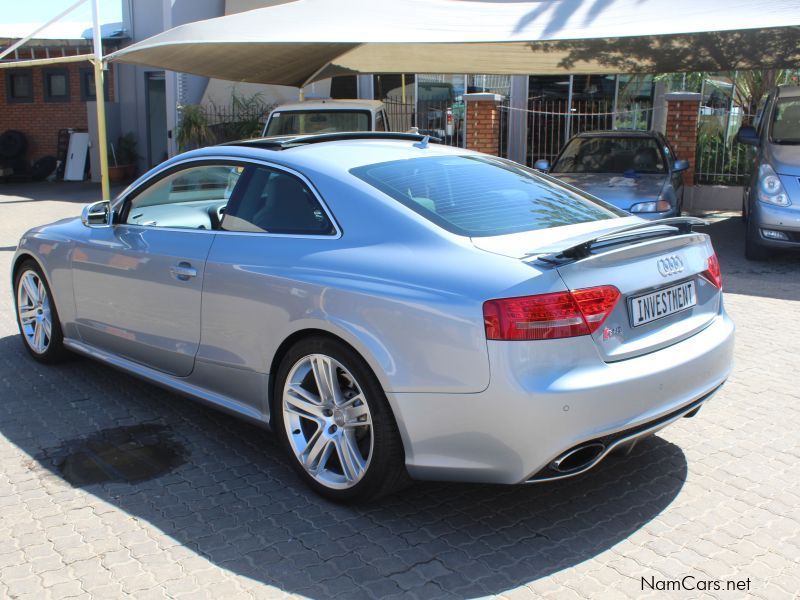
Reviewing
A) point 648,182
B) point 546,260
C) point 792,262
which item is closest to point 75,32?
point 648,182

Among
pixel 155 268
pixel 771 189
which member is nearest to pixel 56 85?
pixel 771 189

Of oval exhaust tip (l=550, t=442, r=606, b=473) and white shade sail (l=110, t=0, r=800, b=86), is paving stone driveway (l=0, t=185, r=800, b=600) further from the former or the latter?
white shade sail (l=110, t=0, r=800, b=86)

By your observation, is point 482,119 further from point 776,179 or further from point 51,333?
point 51,333

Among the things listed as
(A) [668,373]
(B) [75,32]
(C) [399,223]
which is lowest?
(A) [668,373]

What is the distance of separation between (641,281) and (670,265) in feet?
0.92

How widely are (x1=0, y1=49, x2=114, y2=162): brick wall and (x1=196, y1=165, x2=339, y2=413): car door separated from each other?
21.9 m

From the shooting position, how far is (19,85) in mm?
24500

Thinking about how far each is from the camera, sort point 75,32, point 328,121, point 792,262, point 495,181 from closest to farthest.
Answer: point 495,181
point 792,262
point 328,121
point 75,32

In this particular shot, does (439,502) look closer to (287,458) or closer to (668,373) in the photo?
(287,458)

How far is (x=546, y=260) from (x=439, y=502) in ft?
4.21

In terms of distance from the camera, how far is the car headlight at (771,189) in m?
9.66

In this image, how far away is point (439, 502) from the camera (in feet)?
12.5

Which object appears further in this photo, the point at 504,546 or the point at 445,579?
the point at 504,546

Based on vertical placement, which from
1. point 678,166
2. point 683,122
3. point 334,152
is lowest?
point 678,166
